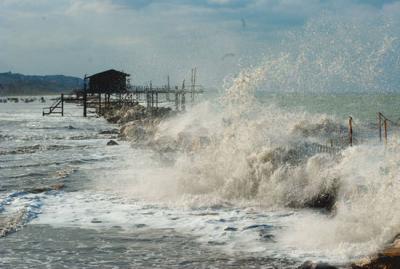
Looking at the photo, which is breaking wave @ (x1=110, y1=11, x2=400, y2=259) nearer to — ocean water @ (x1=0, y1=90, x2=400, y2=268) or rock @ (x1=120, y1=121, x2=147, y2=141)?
ocean water @ (x1=0, y1=90, x2=400, y2=268)

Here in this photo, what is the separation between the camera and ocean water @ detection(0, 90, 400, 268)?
7590 millimetres

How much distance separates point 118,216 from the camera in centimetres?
1016

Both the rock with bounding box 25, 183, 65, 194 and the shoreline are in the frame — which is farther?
the rock with bounding box 25, 183, 65, 194

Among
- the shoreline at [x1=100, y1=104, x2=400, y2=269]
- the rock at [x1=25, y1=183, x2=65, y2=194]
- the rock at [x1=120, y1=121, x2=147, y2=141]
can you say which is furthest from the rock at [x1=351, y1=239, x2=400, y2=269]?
the rock at [x1=120, y1=121, x2=147, y2=141]

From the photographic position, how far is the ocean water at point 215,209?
24.9ft

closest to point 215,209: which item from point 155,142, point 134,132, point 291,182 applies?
point 291,182

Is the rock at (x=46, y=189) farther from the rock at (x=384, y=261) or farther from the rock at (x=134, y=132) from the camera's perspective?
the rock at (x=134, y=132)

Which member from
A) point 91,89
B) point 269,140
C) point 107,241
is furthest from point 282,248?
point 91,89

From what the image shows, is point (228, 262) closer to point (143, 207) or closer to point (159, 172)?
point (143, 207)

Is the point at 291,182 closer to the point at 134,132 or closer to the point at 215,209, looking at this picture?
the point at 215,209

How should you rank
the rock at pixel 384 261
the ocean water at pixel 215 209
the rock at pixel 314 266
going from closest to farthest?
the rock at pixel 384 261 → the rock at pixel 314 266 → the ocean water at pixel 215 209

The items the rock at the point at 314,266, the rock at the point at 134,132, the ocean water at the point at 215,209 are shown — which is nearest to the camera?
the rock at the point at 314,266

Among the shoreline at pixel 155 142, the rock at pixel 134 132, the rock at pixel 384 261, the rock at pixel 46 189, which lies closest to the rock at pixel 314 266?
the shoreline at pixel 155 142

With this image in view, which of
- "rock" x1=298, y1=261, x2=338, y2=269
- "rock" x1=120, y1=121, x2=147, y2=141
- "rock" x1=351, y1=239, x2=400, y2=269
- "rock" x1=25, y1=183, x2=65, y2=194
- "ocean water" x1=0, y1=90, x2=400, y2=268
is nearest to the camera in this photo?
"rock" x1=351, y1=239, x2=400, y2=269
